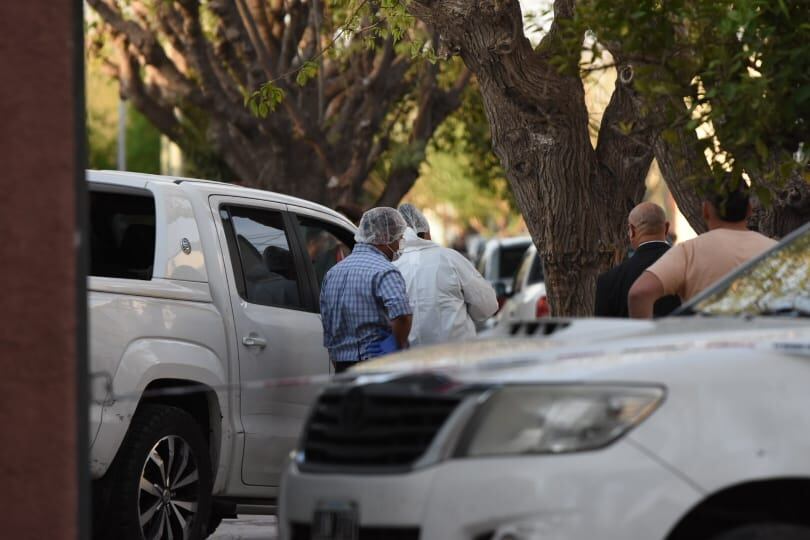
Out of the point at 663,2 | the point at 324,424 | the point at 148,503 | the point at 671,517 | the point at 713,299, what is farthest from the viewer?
the point at 148,503

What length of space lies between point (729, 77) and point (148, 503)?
3556 millimetres

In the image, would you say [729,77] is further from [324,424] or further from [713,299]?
[324,424]

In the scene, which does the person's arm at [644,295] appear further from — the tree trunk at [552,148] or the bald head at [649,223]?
the tree trunk at [552,148]

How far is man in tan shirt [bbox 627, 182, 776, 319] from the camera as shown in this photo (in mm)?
7723

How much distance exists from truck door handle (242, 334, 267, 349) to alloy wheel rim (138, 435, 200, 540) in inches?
25.5

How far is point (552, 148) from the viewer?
10648 mm

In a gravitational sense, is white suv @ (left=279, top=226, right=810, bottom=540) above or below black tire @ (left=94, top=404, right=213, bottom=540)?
above

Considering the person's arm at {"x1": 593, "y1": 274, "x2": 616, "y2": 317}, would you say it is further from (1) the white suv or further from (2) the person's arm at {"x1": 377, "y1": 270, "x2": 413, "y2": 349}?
(1) the white suv

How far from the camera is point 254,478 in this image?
330 inches

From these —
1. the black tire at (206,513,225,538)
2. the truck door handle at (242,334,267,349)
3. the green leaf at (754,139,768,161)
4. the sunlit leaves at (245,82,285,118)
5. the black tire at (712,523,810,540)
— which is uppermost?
the sunlit leaves at (245,82,285,118)

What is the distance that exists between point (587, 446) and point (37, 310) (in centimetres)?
178

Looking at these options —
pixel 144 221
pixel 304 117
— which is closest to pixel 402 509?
pixel 144 221

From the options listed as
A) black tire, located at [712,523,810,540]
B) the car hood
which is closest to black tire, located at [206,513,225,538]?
the car hood

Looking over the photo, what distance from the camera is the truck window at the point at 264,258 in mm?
8617
